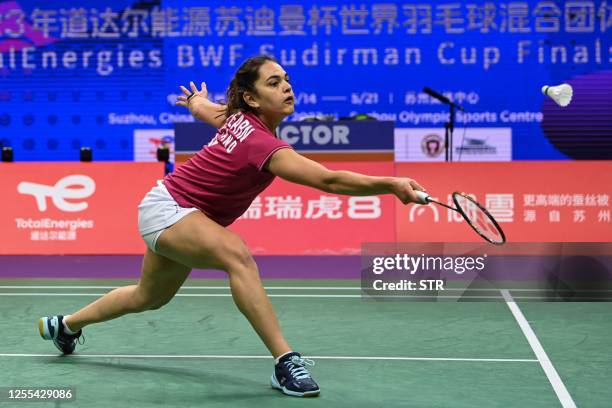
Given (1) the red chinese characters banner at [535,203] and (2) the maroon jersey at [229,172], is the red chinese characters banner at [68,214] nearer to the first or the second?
(1) the red chinese characters banner at [535,203]

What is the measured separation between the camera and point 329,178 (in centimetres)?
352

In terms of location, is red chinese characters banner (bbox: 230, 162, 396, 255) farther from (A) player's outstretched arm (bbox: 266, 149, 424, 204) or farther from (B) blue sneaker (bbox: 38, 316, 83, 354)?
(A) player's outstretched arm (bbox: 266, 149, 424, 204)

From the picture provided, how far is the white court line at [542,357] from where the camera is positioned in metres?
3.69

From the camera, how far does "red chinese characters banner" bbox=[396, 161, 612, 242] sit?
863cm

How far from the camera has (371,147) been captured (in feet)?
30.3

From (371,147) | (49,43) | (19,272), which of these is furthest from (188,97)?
(49,43)

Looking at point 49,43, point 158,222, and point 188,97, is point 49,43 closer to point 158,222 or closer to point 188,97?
point 188,97

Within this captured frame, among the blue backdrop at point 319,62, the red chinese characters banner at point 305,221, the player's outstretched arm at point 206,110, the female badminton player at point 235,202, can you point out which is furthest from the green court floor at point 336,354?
the blue backdrop at point 319,62

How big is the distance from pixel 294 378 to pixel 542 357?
1367 millimetres

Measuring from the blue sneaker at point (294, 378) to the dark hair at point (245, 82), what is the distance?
1049 millimetres

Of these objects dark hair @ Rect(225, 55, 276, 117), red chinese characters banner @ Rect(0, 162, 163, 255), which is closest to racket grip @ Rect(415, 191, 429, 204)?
dark hair @ Rect(225, 55, 276, 117)

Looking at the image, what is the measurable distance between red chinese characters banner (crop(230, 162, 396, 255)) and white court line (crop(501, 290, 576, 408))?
8.50ft

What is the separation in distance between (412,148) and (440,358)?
783 cm

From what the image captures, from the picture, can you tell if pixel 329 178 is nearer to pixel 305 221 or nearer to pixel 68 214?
pixel 305 221
